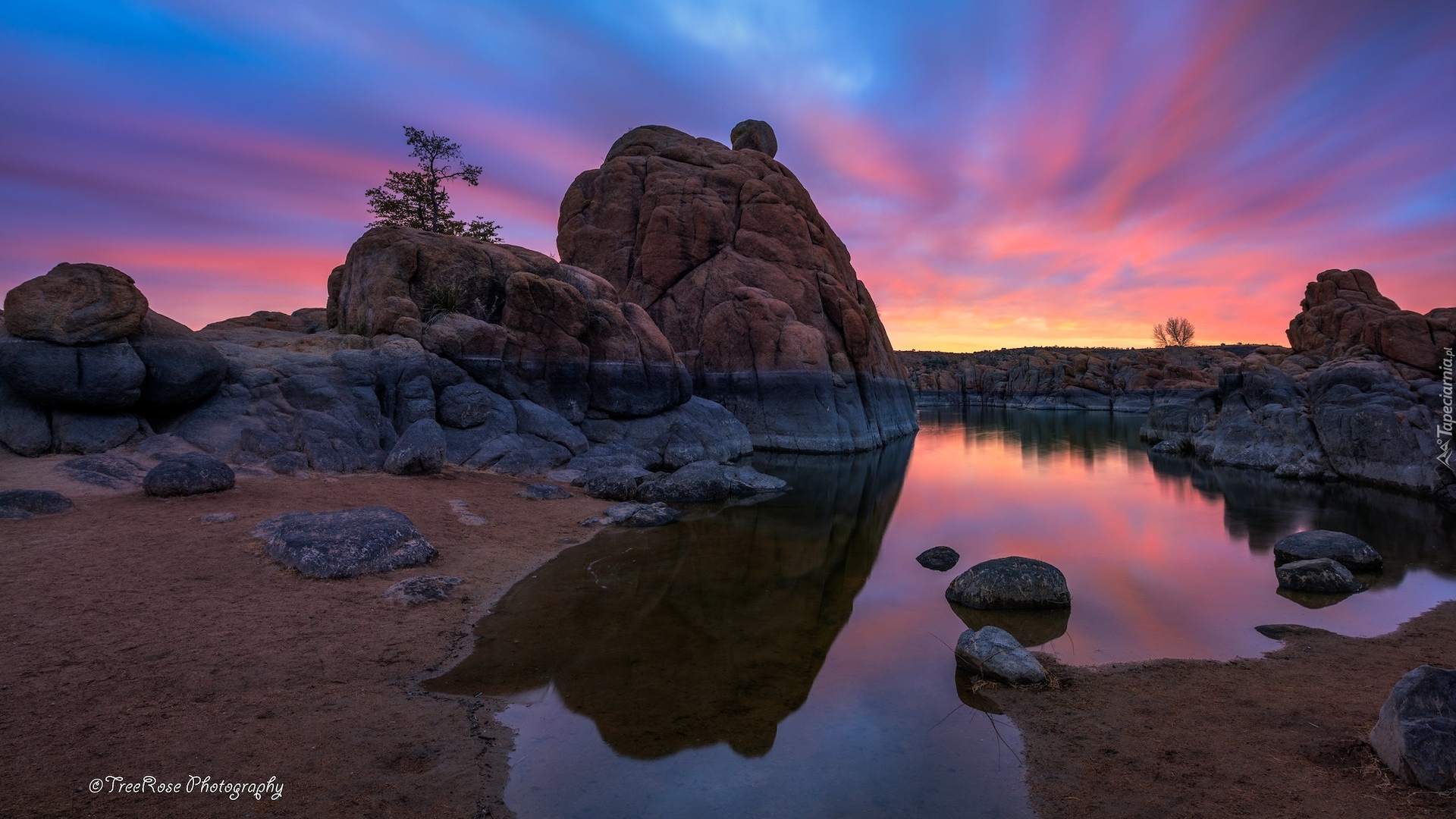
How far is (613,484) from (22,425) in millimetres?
12968

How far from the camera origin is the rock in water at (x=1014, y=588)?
408 inches

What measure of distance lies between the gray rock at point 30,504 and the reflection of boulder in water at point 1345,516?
23.8 metres

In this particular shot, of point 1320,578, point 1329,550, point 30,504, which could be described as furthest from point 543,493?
point 1329,550

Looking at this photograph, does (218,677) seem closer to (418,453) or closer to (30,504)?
(30,504)

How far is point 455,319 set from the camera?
22.5 meters

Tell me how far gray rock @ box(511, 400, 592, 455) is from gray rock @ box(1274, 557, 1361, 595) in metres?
19.3

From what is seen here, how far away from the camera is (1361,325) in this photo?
41.8 meters

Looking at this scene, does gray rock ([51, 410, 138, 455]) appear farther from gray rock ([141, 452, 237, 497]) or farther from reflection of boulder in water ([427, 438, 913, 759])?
reflection of boulder in water ([427, 438, 913, 759])

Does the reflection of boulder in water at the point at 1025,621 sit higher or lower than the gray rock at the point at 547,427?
lower

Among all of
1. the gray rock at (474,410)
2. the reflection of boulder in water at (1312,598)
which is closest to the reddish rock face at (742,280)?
the gray rock at (474,410)

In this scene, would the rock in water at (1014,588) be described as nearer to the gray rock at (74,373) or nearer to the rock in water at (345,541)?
the rock in water at (345,541)

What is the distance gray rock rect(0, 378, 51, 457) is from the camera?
12984mm

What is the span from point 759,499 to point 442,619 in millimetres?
12544

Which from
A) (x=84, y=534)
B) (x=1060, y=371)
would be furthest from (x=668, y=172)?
(x=1060, y=371)
